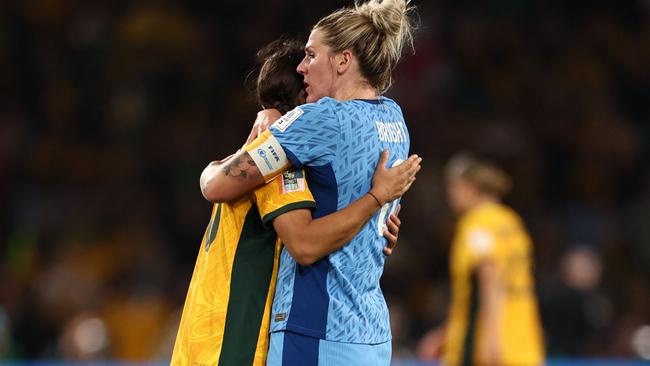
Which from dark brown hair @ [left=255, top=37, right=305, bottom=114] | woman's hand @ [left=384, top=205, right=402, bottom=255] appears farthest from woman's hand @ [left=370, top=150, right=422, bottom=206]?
dark brown hair @ [left=255, top=37, right=305, bottom=114]

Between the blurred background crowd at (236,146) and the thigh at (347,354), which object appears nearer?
the thigh at (347,354)

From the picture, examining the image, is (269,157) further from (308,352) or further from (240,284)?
(308,352)

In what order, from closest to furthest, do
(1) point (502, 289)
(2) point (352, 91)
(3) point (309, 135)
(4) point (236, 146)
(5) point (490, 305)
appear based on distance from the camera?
(3) point (309, 135), (2) point (352, 91), (5) point (490, 305), (1) point (502, 289), (4) point (236, 146)

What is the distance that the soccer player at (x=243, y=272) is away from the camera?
134 inches

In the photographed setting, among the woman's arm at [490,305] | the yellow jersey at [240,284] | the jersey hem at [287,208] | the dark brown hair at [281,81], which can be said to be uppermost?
the dark brown hair at [281,81]

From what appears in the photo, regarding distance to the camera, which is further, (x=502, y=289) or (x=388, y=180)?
(x=502, y=289)

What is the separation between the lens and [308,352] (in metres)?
3.37

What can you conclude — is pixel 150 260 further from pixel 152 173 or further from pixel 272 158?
pixel 272 158

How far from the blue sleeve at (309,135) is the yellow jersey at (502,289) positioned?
3.18 meters

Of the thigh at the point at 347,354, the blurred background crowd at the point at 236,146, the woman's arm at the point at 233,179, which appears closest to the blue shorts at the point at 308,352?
the thigh at the point at 347,354

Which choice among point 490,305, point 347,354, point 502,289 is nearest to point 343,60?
point 347,354

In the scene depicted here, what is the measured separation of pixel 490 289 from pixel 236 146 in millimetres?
4203

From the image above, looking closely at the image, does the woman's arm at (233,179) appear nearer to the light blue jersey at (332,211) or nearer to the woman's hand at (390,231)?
the light blue jersey at (332,211)

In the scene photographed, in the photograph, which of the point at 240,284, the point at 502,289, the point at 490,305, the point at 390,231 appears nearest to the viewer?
the point at 240,284
